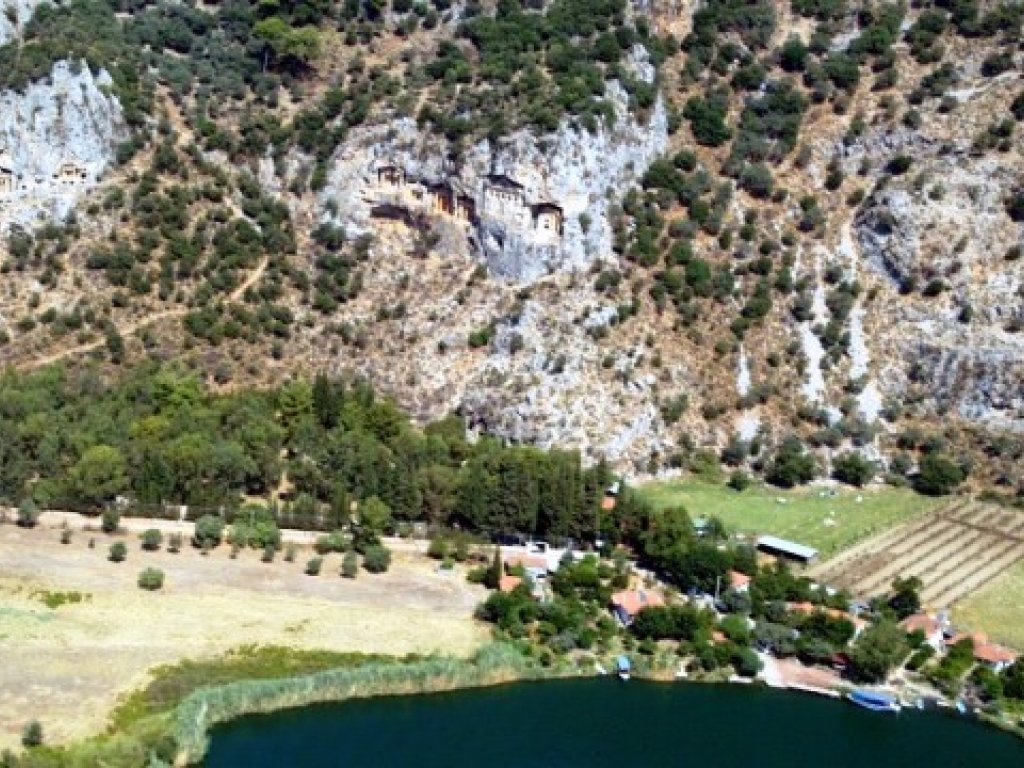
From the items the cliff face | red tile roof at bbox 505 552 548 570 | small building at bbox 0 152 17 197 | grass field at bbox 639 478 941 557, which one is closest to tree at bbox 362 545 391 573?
red tile roof at bbox 505 552 548 570

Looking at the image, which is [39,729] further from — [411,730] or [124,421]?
[124,421]

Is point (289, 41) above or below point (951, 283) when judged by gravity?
above

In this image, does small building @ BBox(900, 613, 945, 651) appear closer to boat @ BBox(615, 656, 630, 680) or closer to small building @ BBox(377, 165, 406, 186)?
boat @ BBox(615, 656, 630, 680)

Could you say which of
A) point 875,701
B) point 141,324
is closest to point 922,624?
point 875,701

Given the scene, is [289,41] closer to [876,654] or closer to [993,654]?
[876,654]

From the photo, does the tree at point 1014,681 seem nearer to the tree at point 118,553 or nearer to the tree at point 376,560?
the tree at point 376,560

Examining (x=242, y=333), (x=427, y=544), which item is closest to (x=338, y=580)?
(x=427, y=544)

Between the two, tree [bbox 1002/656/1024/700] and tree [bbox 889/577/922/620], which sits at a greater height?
tree [bbox 889/577/922/620]
